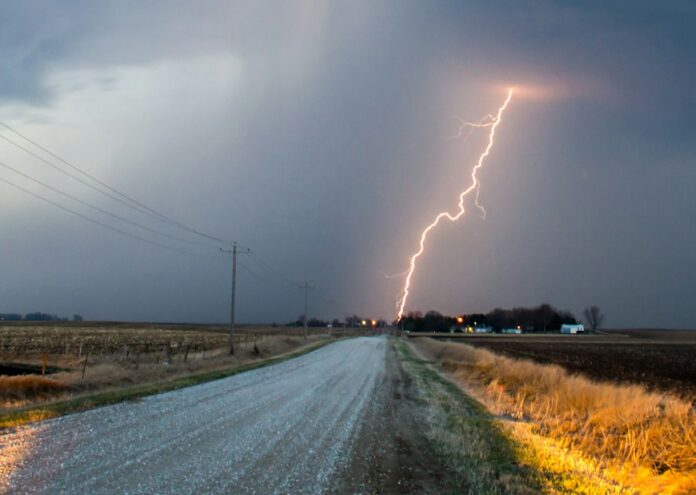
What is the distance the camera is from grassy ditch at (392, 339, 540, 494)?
8579 mm

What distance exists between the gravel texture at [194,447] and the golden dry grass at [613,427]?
427cm

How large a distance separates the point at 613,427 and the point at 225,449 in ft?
29.9

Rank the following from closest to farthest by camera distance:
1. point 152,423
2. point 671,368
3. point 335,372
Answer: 1. point 152,423
2. point 335,372
3. point 671,368

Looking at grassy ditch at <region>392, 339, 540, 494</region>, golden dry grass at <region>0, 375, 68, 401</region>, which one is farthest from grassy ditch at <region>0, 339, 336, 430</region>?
grassy ditch at <region>392, 339, 540, 494</region>

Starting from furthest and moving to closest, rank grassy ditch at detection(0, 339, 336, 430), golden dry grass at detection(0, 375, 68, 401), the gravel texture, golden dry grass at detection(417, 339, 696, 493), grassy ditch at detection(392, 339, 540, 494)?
golden dry grass at detection(0, 375, 68, 401) → grassy ditch at detection(0, 339, 336, 430) → golden dry grass at detection(417, 339, 696, 493) → grassy ditch at detection(392, 339, 540, 494) → the gravel texture

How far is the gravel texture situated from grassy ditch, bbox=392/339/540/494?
1619 mm

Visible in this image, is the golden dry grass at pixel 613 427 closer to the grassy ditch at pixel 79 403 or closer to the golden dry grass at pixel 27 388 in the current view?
the grassy ditch at pixel 79 403

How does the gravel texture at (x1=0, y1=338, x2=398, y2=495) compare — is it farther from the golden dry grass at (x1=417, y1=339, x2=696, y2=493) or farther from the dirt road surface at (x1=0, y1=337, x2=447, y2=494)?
the golden dry grass at (x1=417, y1=339, x2=696, y2=493)

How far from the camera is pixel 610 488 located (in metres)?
8.70

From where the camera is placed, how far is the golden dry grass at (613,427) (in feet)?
32.3

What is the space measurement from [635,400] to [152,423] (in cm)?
1219

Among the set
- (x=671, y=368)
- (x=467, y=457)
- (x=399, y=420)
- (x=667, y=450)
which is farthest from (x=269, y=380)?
(x=671, y=368)

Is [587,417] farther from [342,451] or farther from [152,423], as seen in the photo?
[152,423]

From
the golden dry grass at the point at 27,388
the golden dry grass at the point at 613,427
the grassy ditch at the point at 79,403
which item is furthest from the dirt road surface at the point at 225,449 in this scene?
the golden dry grass at the point at 27,388
